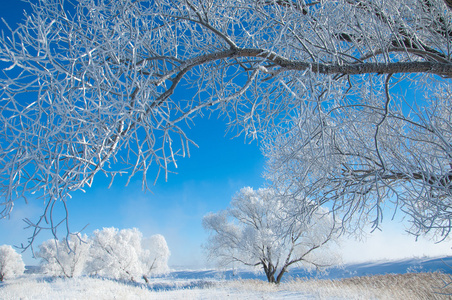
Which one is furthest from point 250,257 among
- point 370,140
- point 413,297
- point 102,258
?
point 102,258

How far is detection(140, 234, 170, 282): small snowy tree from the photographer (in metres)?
35.0

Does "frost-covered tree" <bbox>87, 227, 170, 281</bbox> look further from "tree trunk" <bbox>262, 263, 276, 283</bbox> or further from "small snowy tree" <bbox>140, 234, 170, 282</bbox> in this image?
"tree trunk" <bbox>262, 263, 276, 283</bbox>

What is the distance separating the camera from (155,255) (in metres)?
35.7

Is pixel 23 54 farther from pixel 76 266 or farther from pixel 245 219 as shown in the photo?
pixel 76 266

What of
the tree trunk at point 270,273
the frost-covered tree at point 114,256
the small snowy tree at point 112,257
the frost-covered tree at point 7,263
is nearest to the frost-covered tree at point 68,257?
the frost-covered tree at point 114,256

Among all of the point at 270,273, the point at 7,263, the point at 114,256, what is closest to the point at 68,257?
the point at 114,256

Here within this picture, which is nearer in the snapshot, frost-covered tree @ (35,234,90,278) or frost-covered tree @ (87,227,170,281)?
frost-covered tree @ (87,227,170,281)

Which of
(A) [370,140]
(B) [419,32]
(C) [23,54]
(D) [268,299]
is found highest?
(B) [419,32]

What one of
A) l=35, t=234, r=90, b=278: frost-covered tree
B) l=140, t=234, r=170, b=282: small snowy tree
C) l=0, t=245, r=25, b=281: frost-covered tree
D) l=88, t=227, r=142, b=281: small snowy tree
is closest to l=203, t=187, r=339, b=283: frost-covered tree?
l=88, t=227, r=142, b=281: small snowy tree

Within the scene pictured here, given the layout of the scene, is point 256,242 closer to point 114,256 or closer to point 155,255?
point 114,256

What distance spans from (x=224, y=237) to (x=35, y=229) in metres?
17.3

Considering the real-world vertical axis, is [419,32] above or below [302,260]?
above

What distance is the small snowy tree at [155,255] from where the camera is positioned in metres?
35.0

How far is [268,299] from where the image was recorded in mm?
9367
